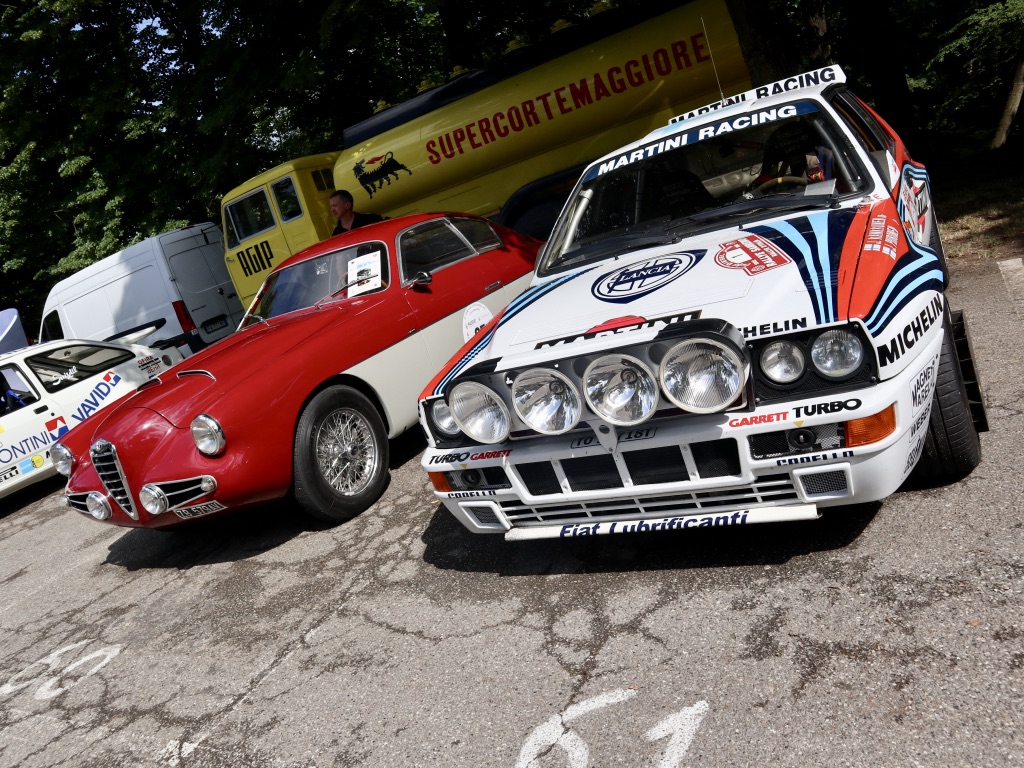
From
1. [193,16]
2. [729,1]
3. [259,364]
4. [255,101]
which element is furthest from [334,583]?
[193,16]

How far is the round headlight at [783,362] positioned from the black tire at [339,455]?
2.68 meters

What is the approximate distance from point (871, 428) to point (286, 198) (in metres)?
10.5

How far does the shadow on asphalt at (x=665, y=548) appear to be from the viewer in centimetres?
328

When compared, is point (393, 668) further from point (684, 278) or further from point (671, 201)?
point (671, 201)

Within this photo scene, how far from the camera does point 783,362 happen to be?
2.84m

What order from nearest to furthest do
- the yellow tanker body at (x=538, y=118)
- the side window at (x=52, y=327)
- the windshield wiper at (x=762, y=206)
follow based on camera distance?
→ the windshield wiper at (x=762, y=206) < the yellow tanker body at (x=538, y=118) < the side window at (x=52, y=327)

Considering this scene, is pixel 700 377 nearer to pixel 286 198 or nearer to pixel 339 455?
pixel 339 455

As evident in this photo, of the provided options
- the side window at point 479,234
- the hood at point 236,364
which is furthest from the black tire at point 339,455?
the side window at point 479,234

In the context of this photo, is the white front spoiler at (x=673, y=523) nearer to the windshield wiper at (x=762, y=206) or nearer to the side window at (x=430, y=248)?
the windshield wiper at (x=762, y=206)

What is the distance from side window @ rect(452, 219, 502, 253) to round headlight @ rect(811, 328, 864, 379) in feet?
12.6

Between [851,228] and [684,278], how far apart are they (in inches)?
27.0

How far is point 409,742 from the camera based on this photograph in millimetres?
2748

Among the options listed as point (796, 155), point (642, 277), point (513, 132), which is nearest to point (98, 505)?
point (642, 277)

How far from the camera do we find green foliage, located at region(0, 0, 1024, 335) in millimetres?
11594
